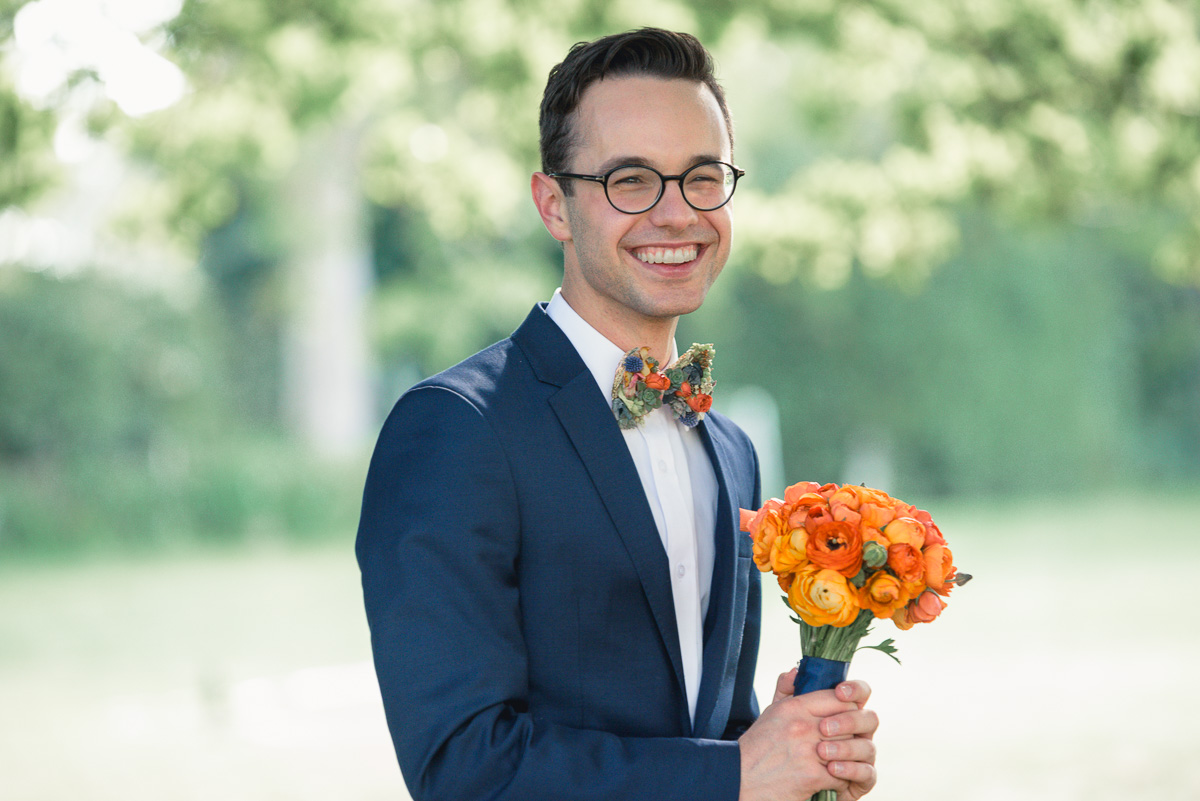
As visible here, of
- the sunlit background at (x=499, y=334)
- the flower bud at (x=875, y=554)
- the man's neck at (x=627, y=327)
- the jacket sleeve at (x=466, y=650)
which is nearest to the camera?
the jacket sleeve at (x=466, y=650)

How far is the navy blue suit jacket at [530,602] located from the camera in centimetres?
195

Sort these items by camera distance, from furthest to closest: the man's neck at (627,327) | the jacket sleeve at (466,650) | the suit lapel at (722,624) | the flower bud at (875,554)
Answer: the man's neck at (627,327), the suit lapel at (722,624), the flower bud at (875,554), the jacket sleeve at (466,650)

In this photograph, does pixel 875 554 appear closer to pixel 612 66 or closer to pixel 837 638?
pixel 837 638

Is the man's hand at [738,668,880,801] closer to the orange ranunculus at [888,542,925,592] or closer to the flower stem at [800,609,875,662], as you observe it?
the flower stem at [800,609,875,662]

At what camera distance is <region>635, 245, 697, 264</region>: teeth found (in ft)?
7.47

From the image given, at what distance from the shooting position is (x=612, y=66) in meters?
2.31

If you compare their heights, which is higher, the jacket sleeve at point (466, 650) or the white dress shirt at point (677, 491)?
the white dress shirt at point (677, 491)

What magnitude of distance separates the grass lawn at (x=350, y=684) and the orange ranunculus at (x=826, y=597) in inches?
206

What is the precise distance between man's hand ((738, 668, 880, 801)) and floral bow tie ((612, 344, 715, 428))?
22.2 inches

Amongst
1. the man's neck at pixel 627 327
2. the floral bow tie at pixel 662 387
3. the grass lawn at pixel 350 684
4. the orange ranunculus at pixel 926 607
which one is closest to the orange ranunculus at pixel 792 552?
the orange ranunculus at pixel 926 607

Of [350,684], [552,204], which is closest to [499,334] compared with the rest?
[350,684]

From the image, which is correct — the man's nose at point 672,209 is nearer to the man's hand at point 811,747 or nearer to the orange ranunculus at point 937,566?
the orange ranunculus at point 937,566

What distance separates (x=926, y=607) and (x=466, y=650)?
2.49 ft

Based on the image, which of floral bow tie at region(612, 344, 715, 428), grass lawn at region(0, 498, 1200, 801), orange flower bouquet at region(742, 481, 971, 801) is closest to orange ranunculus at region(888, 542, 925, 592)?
orange flower bouquet at region(742, 481, 971, 801)
